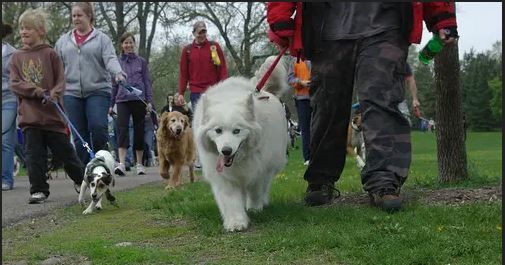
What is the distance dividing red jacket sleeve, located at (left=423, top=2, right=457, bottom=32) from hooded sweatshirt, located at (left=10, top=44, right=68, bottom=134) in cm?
380

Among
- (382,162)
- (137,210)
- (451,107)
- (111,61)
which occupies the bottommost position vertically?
(137,210)

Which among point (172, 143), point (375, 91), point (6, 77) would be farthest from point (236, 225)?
point (6, 77)

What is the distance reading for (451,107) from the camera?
227 inches

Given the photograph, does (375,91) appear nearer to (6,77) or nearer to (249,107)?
(249,107)

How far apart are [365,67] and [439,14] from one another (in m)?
0.61

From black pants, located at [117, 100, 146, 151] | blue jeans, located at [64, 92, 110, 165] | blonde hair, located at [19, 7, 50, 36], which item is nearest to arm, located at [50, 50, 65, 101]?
blonde hair, located at [19, 7, 50, 36]

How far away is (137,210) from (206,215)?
1171 mm

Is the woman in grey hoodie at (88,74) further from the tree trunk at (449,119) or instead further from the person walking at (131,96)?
the tree trunk at (449,119)

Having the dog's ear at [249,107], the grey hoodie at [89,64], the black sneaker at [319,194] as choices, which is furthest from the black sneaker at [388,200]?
the grey hoodie at [89,64]

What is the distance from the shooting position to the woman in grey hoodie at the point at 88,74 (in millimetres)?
6926

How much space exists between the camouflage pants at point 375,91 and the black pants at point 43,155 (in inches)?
125

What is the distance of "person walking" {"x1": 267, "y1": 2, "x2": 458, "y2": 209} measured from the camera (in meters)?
4.27

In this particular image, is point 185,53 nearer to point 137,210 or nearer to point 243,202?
point 137,210

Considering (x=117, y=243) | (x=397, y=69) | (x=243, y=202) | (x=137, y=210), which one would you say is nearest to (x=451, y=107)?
(x=397, y=69)
